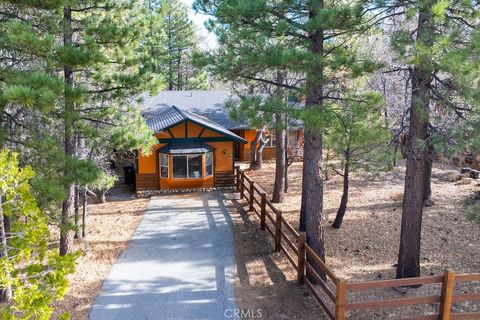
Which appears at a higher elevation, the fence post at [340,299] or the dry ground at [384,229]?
the fence post at [340,299]

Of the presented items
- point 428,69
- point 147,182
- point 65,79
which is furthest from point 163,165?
point 428,69

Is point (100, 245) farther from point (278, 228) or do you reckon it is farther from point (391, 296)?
point (391, 296)

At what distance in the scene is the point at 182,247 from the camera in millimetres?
10367

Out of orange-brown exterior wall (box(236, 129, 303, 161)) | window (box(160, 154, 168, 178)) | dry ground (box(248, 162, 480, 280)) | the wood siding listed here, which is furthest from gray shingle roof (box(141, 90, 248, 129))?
dry ground (box(248, 162, 480, 280))

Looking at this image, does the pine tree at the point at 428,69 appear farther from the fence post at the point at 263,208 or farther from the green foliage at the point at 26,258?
the green foliage at the point at 26,258

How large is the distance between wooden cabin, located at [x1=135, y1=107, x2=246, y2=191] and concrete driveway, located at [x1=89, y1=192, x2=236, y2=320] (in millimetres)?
3548

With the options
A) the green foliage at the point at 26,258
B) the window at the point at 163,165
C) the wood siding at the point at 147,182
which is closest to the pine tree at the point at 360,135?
the green foliage at the point at 26,258

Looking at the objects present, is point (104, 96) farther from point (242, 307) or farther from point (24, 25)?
point (242, 307)

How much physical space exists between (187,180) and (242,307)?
Answer: 1033cm

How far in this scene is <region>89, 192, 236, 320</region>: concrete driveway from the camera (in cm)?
712

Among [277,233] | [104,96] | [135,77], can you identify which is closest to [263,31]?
[135,77]

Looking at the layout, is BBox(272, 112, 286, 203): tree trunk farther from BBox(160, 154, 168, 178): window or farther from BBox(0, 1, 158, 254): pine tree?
BBox(0, 1, 158, 254): pine tree

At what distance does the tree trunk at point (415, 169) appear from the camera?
6.91 meters

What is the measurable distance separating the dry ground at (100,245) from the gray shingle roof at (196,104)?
6.55m
